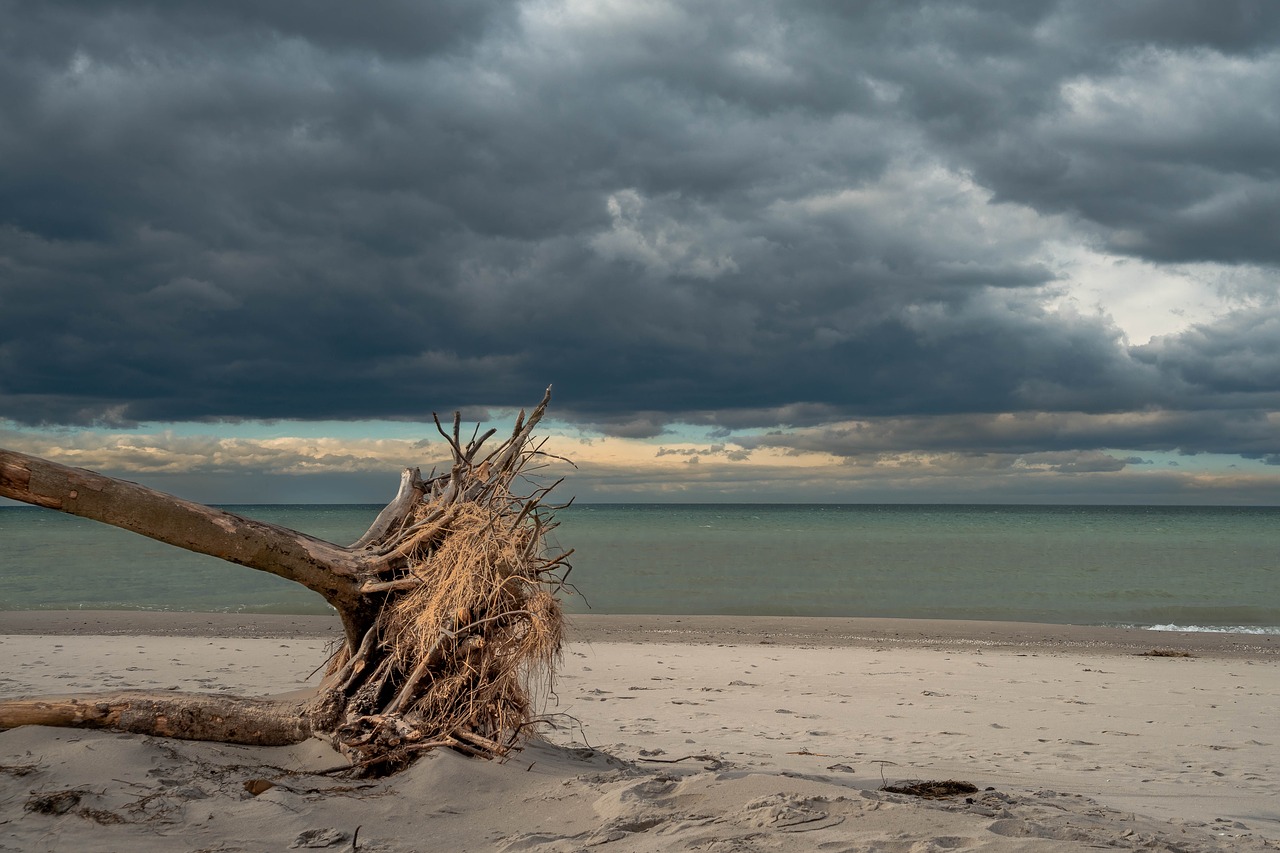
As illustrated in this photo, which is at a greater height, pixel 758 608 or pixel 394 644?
pixel 394 644

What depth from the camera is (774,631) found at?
16.1 m

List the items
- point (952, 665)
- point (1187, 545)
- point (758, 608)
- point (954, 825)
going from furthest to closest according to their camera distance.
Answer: point (1187, 545)
point (758, 608)
point (952, 665)
point (954, 825)

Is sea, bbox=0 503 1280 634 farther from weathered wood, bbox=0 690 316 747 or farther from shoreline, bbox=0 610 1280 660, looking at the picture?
weathered wood, bbox=0 690 316 747

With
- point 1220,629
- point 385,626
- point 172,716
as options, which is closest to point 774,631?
point 1220,629

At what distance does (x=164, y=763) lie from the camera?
4785mm

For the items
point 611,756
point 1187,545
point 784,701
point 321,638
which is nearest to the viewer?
point 611,756

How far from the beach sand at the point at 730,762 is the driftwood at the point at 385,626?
0.20 m

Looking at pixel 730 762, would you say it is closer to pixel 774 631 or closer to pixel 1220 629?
pixel 774 631

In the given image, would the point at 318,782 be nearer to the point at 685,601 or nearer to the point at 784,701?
the point at 784,701

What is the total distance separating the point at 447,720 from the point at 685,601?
16239 mm

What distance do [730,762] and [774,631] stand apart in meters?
10.0

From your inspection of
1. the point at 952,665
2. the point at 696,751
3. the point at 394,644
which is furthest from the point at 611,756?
the point at 952,665

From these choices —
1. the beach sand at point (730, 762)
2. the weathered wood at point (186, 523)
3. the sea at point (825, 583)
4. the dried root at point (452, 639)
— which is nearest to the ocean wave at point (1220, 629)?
the sea at point (825, 583)

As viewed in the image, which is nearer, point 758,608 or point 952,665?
point 952,665
